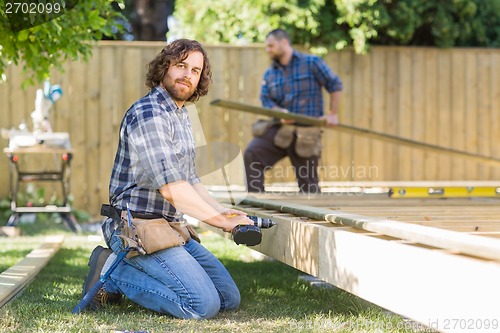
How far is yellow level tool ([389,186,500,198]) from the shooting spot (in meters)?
5.45

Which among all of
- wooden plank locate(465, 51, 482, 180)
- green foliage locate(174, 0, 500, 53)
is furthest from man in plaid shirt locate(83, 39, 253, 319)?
wooden plank locate(465, 51, 482, 180)

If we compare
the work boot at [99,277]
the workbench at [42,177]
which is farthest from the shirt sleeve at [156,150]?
the workbench at [42,177]

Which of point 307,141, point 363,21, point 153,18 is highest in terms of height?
point 153,18

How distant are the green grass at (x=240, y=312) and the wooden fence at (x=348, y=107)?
3.69 metres

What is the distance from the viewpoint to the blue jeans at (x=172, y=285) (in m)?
3.09

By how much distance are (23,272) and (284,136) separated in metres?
2.70

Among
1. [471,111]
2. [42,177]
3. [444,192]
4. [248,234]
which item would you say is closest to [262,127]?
[444,192]

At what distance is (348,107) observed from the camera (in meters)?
8.69

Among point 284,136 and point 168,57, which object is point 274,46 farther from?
point 168,57

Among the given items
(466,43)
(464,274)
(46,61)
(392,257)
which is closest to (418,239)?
(392,257)

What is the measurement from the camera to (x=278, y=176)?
8.60m

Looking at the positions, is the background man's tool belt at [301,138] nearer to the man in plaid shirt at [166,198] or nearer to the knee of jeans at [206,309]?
the man in plaid shirt at [166,198]

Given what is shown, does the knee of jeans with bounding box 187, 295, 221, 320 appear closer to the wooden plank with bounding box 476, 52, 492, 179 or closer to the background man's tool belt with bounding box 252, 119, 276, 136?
the background man's tool belt with bounding box 252, 119, 276, 136

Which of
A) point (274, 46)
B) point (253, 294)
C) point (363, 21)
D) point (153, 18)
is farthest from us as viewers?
point (153, 18)
